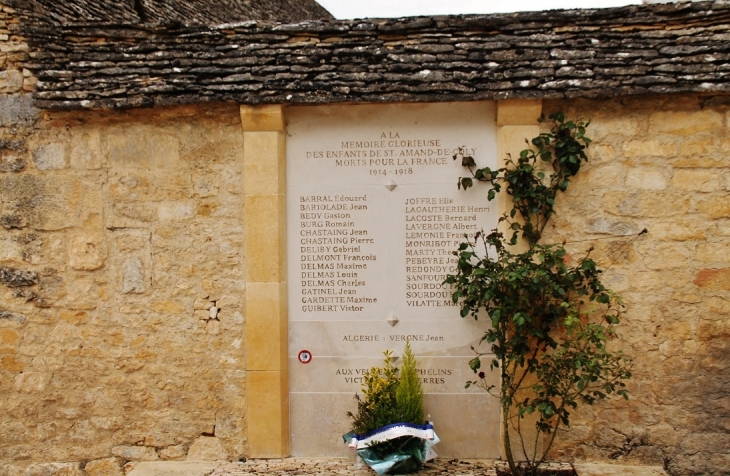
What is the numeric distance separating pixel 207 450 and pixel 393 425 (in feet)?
4.66

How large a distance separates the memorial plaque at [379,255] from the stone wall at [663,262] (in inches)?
28.0

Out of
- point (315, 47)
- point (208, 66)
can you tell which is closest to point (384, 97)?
point (315, 47)

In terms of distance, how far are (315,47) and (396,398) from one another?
258 centimetres

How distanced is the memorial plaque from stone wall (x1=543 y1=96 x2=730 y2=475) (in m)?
0.71

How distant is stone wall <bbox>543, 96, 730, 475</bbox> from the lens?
4.59 metres

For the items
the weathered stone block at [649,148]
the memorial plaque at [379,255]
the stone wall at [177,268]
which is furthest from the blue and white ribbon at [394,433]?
the weathered stone block at [649,148]

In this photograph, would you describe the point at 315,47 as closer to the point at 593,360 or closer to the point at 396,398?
the point at 396,398

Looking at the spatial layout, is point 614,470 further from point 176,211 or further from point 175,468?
point 176,211

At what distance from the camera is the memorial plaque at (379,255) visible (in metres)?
4.82

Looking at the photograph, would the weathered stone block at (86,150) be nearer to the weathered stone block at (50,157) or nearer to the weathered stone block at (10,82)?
the weathered stone block at (50,157)

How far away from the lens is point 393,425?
176 inches

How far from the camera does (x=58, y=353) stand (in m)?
4.93

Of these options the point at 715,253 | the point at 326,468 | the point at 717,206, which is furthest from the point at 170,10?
the point at 715,253

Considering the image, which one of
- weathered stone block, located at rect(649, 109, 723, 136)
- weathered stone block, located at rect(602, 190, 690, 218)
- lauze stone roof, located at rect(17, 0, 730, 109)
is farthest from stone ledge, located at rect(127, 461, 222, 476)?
weathered stone block, located at rect(649, 109, 723, 136)
